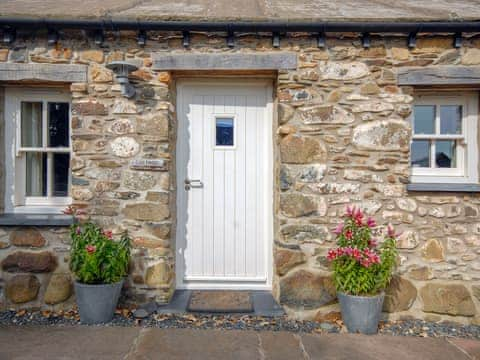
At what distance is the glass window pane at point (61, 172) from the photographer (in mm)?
3664

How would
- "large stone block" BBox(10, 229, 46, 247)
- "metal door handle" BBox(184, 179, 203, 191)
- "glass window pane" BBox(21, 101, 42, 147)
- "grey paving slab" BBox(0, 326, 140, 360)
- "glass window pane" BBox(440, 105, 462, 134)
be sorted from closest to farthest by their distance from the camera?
"grey paving slab" BBox(0, 326, 140, 360) < "large stone block" BBox(10, 229, 46, 247) < "glass window pane" BBox(440, 105, 462, 134) < "glass window pane" BBox(21, 101, 42, 147) < "metal door handle" BBox(184, 179, 203, 191)

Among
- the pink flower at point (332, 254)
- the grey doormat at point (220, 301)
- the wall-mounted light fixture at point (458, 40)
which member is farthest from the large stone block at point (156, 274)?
the wall-mounted light fixture at point (458, 40)

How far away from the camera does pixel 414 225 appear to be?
130 inches

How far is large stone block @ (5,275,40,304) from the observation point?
3352mm

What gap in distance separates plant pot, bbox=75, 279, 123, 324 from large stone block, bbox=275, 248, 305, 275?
157cm

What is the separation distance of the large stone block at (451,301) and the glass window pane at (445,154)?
1255mm

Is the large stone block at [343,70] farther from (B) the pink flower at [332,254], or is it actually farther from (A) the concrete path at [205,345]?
(A) the concrete path at [205,345]

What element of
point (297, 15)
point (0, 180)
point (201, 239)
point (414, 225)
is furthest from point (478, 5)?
point (0, 180)

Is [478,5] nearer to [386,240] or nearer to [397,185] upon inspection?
[397,185]

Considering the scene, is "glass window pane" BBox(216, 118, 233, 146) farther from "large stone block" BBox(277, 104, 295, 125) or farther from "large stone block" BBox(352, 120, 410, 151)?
"large stone block" BBox(352, 120, 410, 151)

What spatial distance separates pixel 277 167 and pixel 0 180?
9.76ft

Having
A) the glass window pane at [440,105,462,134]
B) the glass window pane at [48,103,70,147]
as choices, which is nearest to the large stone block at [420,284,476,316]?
the glass window pane at [440,105,462,134]

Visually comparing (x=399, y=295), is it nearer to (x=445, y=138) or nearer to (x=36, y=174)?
(x=445, y=138)

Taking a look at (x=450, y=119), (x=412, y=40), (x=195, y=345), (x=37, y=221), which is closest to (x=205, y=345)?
(x=195, y=345)
